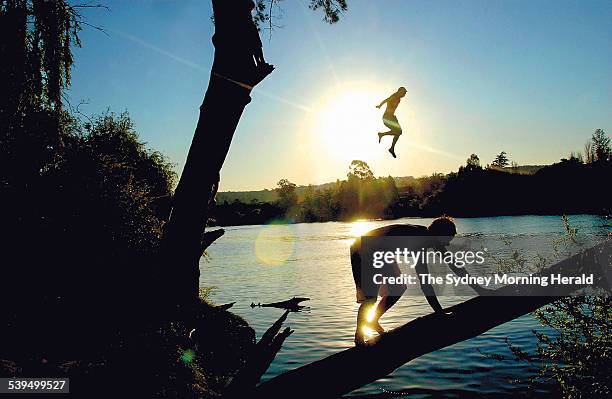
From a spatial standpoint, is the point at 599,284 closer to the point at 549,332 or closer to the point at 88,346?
the point at 88,346

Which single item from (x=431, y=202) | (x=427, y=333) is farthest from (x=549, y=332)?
(x=431, y=202)

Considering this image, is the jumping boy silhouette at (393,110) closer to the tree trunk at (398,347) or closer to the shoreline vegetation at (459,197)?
the tree trunk at (398,347)

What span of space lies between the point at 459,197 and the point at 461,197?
0.66 m

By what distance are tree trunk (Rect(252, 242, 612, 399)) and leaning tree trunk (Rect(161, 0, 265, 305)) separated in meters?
1.59

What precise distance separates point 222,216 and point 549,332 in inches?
5256

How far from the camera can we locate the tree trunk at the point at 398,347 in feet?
12.0

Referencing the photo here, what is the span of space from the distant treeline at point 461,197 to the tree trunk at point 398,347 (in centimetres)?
7082

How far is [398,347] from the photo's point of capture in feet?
12.3

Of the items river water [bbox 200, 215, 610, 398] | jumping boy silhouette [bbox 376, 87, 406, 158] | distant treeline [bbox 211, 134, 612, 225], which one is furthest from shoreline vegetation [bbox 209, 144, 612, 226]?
jumping boy silhouette [bbox 376, 87, 406, 158]

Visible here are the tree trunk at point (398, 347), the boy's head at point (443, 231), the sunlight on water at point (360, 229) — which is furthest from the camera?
the sunlight on water at point (360, 229)

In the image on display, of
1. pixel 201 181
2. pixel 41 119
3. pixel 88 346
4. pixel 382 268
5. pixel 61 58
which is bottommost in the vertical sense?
pixel 88 346

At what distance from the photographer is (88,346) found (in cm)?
839

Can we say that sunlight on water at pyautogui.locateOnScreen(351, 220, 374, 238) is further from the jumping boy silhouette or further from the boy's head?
the boy's head

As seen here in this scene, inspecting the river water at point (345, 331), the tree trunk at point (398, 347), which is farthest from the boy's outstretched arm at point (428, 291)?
the river water at point (345, 331)
